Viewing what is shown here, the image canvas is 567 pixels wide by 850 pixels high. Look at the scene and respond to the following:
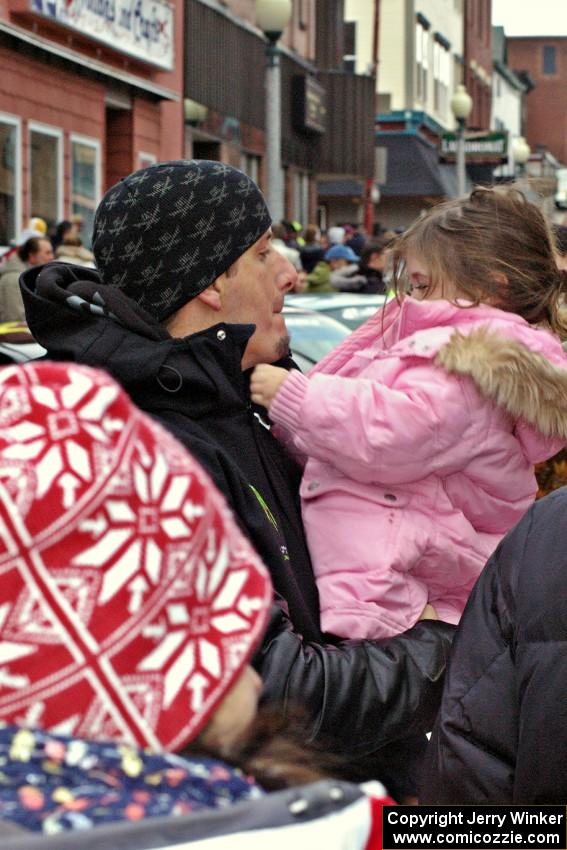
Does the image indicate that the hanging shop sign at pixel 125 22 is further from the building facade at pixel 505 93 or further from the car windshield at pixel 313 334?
the building facade at pixel 505 93

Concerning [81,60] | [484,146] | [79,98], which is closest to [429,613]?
[81,60]

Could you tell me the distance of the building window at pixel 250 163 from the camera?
2897 cm

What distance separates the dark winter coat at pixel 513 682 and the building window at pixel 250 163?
27.0m

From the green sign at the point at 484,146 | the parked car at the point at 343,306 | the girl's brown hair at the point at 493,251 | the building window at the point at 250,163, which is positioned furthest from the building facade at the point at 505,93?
the girl's brown hair at the point at 493,251

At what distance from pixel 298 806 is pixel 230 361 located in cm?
141

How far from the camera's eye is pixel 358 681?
267 cm

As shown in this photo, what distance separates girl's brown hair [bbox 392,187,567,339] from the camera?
3.08 m

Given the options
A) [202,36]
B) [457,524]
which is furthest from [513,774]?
[202,36]

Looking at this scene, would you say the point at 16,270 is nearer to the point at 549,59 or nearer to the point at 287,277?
the point at 287,277

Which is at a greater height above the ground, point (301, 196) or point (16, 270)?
point (301, 196)

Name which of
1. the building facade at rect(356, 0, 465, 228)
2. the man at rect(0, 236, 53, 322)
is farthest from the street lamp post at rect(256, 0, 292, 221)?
the building facade at rect(356, 0, 465, 228)

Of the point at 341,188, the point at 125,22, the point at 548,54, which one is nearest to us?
the point at 125,22

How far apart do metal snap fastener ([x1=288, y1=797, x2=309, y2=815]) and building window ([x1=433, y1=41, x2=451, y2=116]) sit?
2188 inches

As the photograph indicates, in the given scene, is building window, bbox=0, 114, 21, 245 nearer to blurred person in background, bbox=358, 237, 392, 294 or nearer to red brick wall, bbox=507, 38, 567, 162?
blurred person in background, bbox=358, 237, 392, 294
